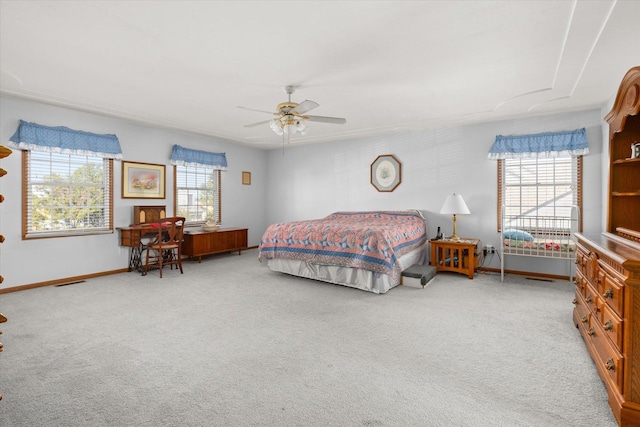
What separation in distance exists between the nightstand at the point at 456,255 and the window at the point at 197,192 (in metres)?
4.21

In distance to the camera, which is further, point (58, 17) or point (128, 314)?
point (128, 314)

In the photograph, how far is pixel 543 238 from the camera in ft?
15.6

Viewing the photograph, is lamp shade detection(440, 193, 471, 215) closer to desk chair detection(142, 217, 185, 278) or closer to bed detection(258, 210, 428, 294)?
bed detection(258, 210, 428, 294)

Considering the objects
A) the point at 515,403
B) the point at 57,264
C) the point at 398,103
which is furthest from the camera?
the point at 57,264

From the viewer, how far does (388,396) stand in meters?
1.95

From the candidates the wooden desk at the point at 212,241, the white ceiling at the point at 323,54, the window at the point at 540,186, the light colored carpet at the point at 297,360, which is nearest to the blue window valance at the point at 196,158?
the wooden desk at the point at 212,241

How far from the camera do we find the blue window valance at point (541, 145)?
15.1 feet

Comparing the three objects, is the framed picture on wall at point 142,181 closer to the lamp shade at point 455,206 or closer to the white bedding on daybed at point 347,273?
the white bedding on daybed at point 347,273

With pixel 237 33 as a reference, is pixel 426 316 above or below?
below

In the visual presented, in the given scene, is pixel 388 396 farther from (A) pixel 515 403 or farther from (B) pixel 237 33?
(B) pixel 237 33

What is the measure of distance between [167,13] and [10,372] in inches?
104

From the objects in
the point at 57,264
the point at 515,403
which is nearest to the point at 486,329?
the point at 515,403

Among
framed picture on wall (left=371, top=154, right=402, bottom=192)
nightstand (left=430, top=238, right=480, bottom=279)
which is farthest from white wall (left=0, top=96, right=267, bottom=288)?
nightstand (left=430, top=238, right=480, bottom=279)

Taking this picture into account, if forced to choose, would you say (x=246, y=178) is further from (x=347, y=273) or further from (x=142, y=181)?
(x=347, y=273)
